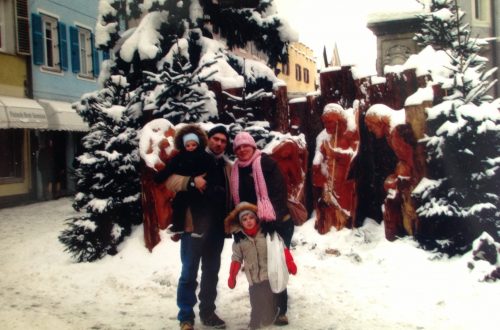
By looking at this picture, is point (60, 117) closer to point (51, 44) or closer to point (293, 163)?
point (51, 44)

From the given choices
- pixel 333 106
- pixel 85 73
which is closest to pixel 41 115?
pixel 85 73

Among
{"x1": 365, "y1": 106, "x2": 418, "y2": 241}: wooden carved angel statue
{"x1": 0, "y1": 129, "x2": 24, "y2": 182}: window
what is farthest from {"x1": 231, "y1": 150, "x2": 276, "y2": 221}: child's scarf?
{"x1": 0, "y1": 129, "x2": 24, "y2": 182}: window

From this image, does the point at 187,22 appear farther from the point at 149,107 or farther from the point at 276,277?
the point at 276,277

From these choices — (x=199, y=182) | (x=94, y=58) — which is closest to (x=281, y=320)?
(x=199, y=182)

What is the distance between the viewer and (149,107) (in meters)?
7.74

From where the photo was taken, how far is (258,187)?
505cm

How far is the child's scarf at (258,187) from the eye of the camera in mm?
4988

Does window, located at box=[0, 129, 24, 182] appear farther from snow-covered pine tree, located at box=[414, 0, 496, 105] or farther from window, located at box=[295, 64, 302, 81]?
window, located at box=[295, 64, 302, 81]

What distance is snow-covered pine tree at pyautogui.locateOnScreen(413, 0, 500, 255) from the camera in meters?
6.25

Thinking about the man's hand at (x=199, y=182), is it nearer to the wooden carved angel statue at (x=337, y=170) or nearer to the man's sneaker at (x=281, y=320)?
the man's sneaker at (x=281, y=320)

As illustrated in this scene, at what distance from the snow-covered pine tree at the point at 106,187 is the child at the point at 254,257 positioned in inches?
126

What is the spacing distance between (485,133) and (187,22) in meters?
5.25

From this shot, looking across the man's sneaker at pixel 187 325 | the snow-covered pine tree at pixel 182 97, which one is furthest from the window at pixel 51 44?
the man's sneaker at pixel 187 325

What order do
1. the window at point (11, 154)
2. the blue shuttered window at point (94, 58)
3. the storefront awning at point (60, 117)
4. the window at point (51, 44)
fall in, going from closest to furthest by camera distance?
1. the window at point (11, 154)
2. the storefront awning at point (60, 117)
3. the window at point (51, 44)
4. the blue shuttered window at point (94, 58)
